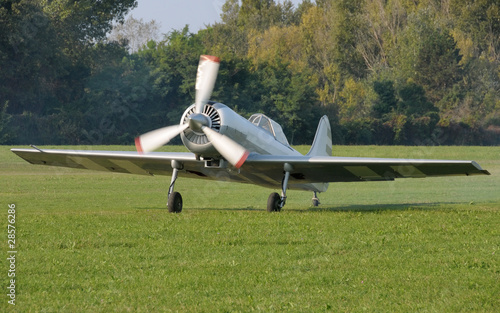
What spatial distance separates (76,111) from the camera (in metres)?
54.2

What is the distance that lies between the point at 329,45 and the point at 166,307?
79586mm

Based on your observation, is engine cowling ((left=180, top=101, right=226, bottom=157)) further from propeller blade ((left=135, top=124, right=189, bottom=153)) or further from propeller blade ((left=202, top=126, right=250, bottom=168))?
propeller blade ((left=135, top=124, right=189, bottom=153))

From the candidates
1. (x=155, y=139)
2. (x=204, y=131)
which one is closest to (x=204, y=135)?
(x=204, y=131)

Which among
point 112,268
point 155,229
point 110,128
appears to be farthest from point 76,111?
point 112,268

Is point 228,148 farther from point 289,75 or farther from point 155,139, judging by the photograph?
point 289,75

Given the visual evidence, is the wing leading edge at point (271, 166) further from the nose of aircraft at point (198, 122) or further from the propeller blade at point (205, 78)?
the propeller blade at point (205, 78)

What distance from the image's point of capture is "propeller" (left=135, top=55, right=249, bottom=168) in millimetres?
14836

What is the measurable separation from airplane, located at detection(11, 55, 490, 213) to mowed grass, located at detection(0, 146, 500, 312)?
3.51 ft

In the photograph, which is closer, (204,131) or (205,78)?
(204,131)

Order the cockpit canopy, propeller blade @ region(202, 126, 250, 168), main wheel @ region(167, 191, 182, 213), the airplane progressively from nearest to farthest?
propeller blade @ region(202, 126, 250, 168)
the airplane
main wheel @ region(167, 191, 182, 213)
the cockpit canopy

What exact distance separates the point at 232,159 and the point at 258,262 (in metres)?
6.29

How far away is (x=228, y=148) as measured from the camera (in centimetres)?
1485

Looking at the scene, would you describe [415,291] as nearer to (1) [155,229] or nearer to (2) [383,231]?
(2) [383,231]

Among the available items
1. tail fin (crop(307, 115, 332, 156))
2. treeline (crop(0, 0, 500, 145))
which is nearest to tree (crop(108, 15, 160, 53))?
treeline (crop(0, 0, 500, 145))
